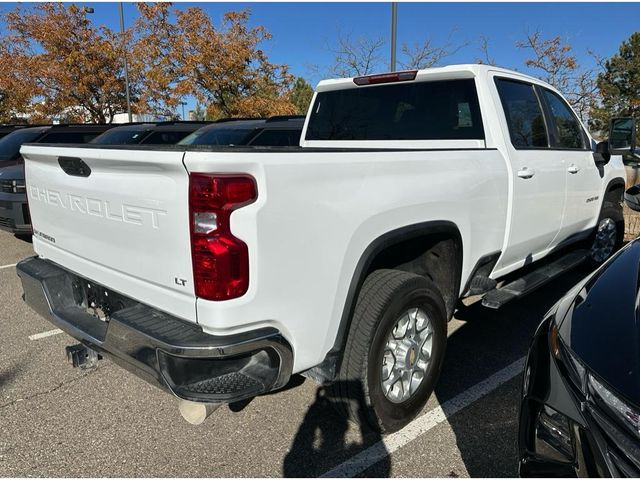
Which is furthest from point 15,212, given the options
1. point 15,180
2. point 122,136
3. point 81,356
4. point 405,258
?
point 405,258

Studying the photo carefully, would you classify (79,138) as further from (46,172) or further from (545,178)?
(545,178)

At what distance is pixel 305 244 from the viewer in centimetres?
212

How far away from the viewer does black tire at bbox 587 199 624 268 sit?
531 centimetres

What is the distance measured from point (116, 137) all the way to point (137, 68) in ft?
33.7

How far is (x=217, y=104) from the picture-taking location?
17.5 metres

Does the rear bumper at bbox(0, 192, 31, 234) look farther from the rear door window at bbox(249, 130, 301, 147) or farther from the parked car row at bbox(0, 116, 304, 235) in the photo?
the rear door window at bbox(249, 130, 301, 147)

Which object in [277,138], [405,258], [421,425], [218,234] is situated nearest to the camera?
[218,234]

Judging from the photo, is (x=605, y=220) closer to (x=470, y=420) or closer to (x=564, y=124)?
(x=564, y=124)

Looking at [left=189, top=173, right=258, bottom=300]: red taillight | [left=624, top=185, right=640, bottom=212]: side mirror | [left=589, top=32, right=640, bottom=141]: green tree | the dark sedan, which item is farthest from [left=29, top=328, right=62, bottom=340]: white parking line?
[left=589, top=32, right=640, bottom=141]: green tree

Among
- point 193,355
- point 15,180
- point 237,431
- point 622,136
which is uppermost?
point 622,136

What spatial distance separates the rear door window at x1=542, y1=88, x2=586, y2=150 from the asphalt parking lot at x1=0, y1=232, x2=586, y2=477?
200 centimetres

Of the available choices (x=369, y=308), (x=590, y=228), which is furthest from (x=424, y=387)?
(x=590, y=228)

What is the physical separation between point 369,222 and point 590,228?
3719 millimetres

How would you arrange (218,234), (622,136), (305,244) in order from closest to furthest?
(218,234) → (305,244) → (622,136)
